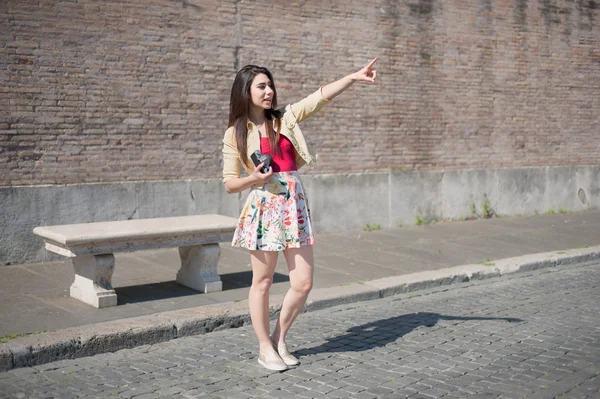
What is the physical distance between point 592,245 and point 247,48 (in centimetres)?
515

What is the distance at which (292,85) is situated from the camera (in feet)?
35.2

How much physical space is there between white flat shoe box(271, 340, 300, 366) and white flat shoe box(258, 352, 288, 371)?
67mm

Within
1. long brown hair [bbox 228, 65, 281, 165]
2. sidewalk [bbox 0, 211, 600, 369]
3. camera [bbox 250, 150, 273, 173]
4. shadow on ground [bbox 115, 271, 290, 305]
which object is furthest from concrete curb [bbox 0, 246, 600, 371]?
camera [bbox 250, 150, 273, 173]

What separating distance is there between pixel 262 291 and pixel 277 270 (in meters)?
3.12

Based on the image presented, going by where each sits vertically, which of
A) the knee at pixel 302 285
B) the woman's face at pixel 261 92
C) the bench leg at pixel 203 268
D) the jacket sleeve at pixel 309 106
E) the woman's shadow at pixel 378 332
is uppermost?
the woman's face at pixel 261 92

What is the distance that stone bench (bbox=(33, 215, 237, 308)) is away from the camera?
6418 millimetres

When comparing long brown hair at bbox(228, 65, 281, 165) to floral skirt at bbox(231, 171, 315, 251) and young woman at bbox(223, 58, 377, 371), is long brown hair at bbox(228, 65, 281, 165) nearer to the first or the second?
young woman at bbox(223, 58, 377, 371)

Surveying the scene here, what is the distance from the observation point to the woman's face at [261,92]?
5008 millimetres

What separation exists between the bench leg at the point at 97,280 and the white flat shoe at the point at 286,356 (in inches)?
73.7

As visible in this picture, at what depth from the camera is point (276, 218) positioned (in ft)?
16.3

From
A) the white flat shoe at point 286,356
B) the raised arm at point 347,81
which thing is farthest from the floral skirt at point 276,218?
the white flat shoe at point 286,356

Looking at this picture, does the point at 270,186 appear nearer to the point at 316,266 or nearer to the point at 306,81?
the point at 316,266

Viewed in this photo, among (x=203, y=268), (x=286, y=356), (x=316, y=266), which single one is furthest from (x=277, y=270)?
(x=286, y=356)

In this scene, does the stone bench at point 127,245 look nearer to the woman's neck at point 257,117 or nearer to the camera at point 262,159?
the woman's neck at point 257,117
